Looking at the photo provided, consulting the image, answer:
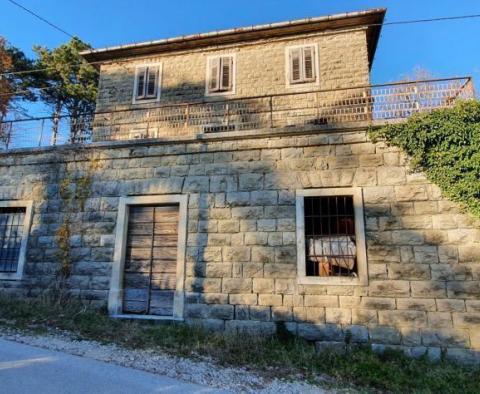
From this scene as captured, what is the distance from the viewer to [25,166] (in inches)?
372

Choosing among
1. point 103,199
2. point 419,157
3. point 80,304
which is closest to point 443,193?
point 419,157

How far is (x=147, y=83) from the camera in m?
13.0

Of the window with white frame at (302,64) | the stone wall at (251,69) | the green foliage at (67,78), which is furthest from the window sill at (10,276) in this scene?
the green foliage at (67,78)

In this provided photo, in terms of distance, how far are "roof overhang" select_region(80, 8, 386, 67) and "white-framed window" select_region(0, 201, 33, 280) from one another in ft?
22.6

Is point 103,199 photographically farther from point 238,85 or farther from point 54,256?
point 238,85

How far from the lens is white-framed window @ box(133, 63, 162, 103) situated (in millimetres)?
12836

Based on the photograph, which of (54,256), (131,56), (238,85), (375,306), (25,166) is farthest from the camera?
(131,56)

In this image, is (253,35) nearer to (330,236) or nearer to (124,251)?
(330,236)

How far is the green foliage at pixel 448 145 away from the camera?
6750 mm

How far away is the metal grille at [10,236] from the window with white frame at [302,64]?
8.84m

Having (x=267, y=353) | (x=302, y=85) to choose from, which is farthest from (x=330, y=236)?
(x=302, y=85)

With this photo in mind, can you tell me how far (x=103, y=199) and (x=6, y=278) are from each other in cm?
303

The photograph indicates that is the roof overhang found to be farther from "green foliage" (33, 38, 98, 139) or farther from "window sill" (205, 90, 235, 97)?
"green foliage" (33, 38, 98, 139)

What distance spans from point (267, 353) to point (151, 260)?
3.43 m
